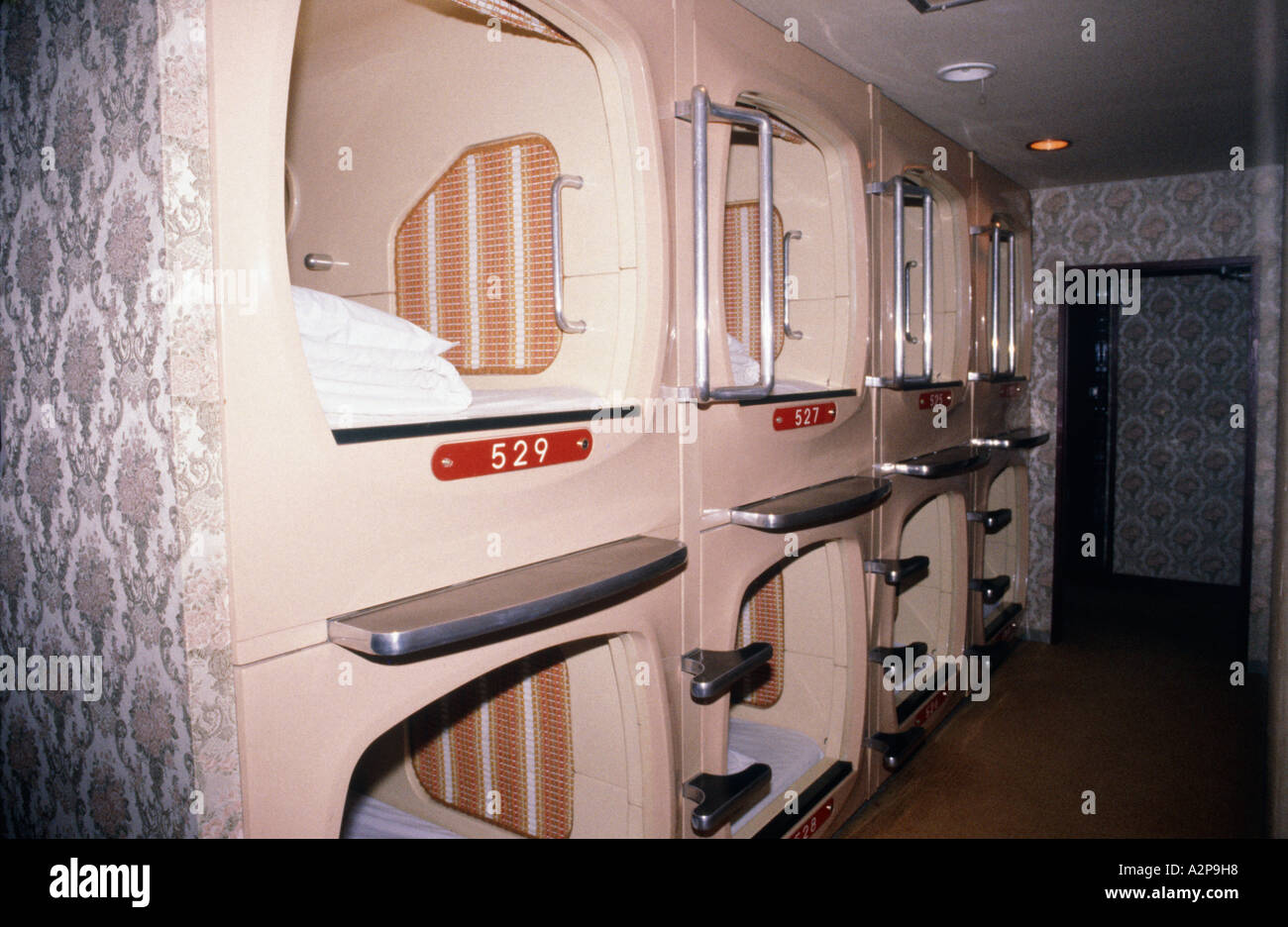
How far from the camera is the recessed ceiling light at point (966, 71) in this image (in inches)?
114

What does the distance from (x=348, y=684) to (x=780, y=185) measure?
2434 millimetres

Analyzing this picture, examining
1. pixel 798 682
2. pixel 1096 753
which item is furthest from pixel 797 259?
pixel 1096 753

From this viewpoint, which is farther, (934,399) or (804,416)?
(934,399)

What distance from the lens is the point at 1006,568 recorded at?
206 inches

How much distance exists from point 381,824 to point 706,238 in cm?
203

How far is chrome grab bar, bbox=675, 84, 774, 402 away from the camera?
1.95m

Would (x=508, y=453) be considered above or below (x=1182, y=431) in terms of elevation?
above

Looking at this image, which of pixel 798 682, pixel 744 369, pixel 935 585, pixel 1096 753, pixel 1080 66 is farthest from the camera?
Answer: pixel 935 585

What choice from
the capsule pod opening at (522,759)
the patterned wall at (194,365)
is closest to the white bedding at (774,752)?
the capsule pod opening at (522,759)

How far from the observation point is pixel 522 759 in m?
2.41

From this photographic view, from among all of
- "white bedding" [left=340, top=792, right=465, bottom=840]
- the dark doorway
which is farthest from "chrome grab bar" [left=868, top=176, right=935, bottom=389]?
the dark doorway

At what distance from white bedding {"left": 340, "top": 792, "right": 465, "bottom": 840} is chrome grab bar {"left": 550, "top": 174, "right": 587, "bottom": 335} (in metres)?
1.59

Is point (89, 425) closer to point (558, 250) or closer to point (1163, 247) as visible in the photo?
point (558, 250)

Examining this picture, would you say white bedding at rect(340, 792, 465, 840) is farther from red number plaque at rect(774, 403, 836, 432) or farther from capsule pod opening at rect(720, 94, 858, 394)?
capsule pod opening at rect(720, 94, 858, 394)
